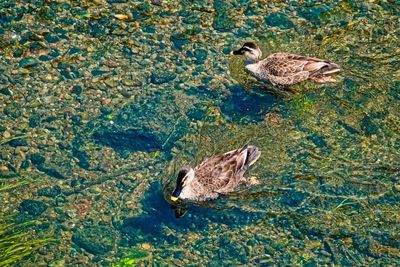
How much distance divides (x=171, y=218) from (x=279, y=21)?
387 centimetres

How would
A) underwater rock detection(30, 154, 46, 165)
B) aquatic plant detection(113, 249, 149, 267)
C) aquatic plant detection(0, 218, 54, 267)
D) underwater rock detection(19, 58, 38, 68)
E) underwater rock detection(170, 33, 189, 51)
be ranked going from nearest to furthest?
aquatic plant detection(0, 218, 54, 267) < aquatic plant detection(113, 249, 149, 267) < underwater rock detection(30, 154, 46, 165) < underwater rock detection(19, 58, 38, 68) < underwater rock detection(170, 33, 189, 51)

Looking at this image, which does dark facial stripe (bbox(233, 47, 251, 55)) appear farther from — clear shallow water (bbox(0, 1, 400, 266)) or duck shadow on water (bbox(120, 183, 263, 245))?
duck shadow on water (bbox(120, 183, 263, 245))

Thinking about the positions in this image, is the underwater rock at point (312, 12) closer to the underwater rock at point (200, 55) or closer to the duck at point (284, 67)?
the duck at point (284, 67)

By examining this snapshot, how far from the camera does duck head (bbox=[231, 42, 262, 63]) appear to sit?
11016 millimetres

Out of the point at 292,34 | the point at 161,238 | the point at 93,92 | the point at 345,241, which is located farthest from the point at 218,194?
the point at 292,34

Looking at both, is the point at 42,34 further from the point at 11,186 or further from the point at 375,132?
the point at 375,132

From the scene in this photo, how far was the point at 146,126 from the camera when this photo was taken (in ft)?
34.4

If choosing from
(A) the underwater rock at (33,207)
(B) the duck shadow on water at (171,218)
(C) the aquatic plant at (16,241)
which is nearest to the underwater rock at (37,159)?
(A) the underwater rock at (33,207)

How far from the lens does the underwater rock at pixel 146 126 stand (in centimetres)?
1020

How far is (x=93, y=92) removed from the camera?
10914 millimetres

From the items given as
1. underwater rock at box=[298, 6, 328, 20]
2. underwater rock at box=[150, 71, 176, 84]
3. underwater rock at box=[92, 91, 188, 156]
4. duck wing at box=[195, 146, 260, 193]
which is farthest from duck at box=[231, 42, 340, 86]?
duck wing at box=[195, 146, 260, 193]

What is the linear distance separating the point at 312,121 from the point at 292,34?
1760 mm

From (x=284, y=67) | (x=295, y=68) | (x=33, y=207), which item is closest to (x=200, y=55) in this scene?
(x=284, y=67)

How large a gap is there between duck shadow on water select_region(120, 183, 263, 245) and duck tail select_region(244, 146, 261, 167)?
0.64 meters
